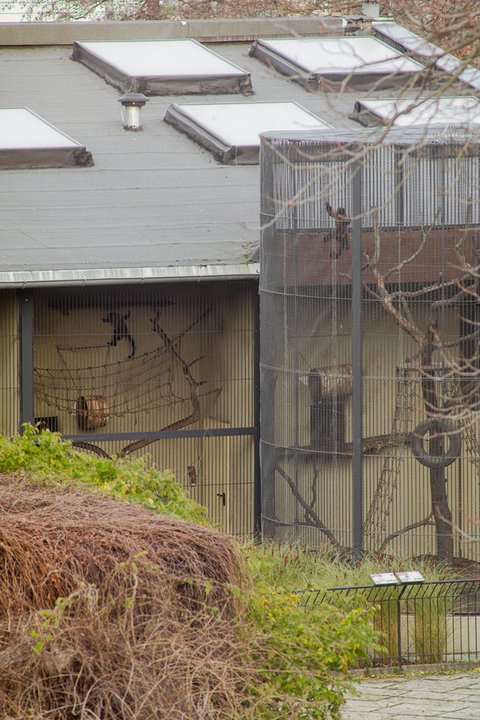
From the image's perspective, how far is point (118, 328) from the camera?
14.2 meters

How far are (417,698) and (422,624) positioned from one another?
0.98 m

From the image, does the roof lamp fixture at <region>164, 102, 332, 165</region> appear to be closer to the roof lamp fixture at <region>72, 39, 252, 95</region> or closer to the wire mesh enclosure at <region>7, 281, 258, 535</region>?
the roof lamp fixture at <region>72, 39, 252, 95</region>

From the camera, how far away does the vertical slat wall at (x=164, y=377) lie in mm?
14031

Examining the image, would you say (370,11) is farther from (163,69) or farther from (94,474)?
(94,474)

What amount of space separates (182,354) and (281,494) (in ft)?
8.01

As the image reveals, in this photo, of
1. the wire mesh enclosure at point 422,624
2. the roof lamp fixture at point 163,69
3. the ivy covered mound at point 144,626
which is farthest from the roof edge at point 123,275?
the ivy covered mound at point 144,626

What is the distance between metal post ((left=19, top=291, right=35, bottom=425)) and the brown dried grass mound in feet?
19.8

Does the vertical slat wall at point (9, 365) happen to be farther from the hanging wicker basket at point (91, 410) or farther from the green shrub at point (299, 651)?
the green shrub at point (299, 651)

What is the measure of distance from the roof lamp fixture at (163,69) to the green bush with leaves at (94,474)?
9401 mm

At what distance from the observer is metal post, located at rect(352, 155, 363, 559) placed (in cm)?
1205

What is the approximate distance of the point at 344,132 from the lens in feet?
37.9

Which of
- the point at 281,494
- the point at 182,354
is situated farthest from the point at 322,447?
the point at 182,354

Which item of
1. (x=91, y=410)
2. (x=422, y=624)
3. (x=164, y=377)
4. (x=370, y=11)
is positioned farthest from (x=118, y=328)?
(x=370, y=11)

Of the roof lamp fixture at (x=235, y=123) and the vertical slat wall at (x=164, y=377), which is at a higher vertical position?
the roof lamp fixture at (x=235, y=123)
